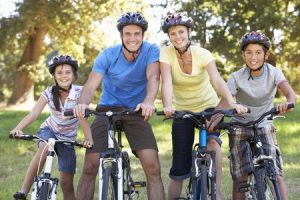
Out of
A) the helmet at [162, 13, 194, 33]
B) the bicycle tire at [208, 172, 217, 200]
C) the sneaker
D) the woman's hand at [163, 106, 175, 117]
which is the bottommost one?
the sneaker

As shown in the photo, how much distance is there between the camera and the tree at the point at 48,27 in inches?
798

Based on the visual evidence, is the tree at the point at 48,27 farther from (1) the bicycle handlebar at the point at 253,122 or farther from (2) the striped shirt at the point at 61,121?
(1) the bicycle handlebar at the point at 253,122

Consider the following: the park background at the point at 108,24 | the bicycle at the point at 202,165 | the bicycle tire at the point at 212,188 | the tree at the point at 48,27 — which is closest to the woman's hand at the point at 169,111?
the bicycle at the point at 202,165

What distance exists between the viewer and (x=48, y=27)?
2208 cm

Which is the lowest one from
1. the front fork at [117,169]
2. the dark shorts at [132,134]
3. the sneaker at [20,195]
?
the sneaker at [20,195]

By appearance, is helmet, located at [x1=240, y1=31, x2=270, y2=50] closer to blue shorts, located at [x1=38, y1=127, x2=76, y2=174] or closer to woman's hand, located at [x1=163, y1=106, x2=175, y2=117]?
woman's hand, located at [x1=163, y1=106, x2=175, y2=117]

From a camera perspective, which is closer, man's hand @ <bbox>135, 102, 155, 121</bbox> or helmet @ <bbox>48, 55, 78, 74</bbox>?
man's hand @ <bbox>135, 102, 155, 121</bbox>

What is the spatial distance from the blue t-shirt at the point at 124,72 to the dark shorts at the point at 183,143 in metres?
0.49

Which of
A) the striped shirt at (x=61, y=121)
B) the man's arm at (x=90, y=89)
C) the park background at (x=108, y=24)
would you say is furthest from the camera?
the park background at (x=108, y=24)

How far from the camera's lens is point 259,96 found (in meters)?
4.86

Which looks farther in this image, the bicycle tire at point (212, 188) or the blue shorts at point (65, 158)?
the blue shorts at point (65, 158)

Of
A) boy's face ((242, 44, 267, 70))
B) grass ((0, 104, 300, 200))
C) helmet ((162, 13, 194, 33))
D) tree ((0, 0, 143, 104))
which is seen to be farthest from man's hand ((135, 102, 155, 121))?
tree ((0, 0, 143, 104))

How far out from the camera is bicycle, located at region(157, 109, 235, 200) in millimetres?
Result: 4098

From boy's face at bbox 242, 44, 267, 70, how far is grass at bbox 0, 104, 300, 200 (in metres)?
2.30
